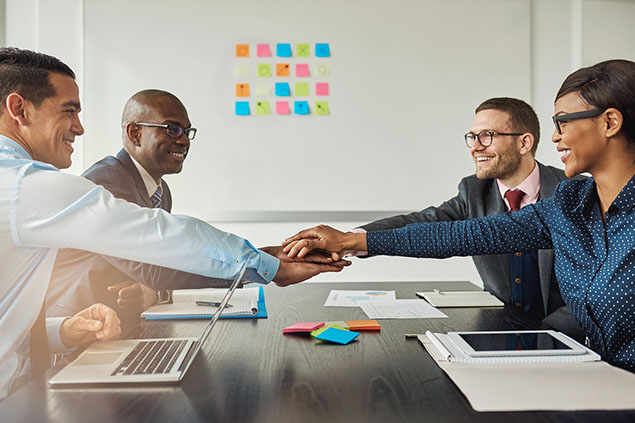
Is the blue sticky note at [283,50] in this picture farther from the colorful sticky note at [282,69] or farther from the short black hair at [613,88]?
the short black hair at [613,88]

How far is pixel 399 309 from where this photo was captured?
64.6 inches

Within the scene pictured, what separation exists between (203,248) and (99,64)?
8.82 ft

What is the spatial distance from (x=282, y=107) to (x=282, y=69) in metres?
0.25

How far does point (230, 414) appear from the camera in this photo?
0.81 metres

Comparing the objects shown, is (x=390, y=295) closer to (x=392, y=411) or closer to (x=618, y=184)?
(x=618, y=184)

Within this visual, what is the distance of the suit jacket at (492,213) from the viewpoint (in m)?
1.97

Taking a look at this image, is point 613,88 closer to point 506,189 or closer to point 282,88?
point 506,189

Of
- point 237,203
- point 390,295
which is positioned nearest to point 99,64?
point 237,203

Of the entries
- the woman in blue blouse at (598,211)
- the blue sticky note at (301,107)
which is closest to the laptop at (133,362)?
the woman in blue blouse at (598,211)

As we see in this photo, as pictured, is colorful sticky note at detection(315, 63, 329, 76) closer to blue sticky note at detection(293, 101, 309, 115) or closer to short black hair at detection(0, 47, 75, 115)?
blue sticky note at detection(293, 101, 309, 115)

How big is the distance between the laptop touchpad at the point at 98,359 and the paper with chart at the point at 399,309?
737mm

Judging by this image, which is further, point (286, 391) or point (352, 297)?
point (352, 297)

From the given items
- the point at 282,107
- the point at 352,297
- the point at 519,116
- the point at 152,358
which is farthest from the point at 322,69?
the point at 152,358

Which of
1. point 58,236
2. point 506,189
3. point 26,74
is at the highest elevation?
point 26,74
